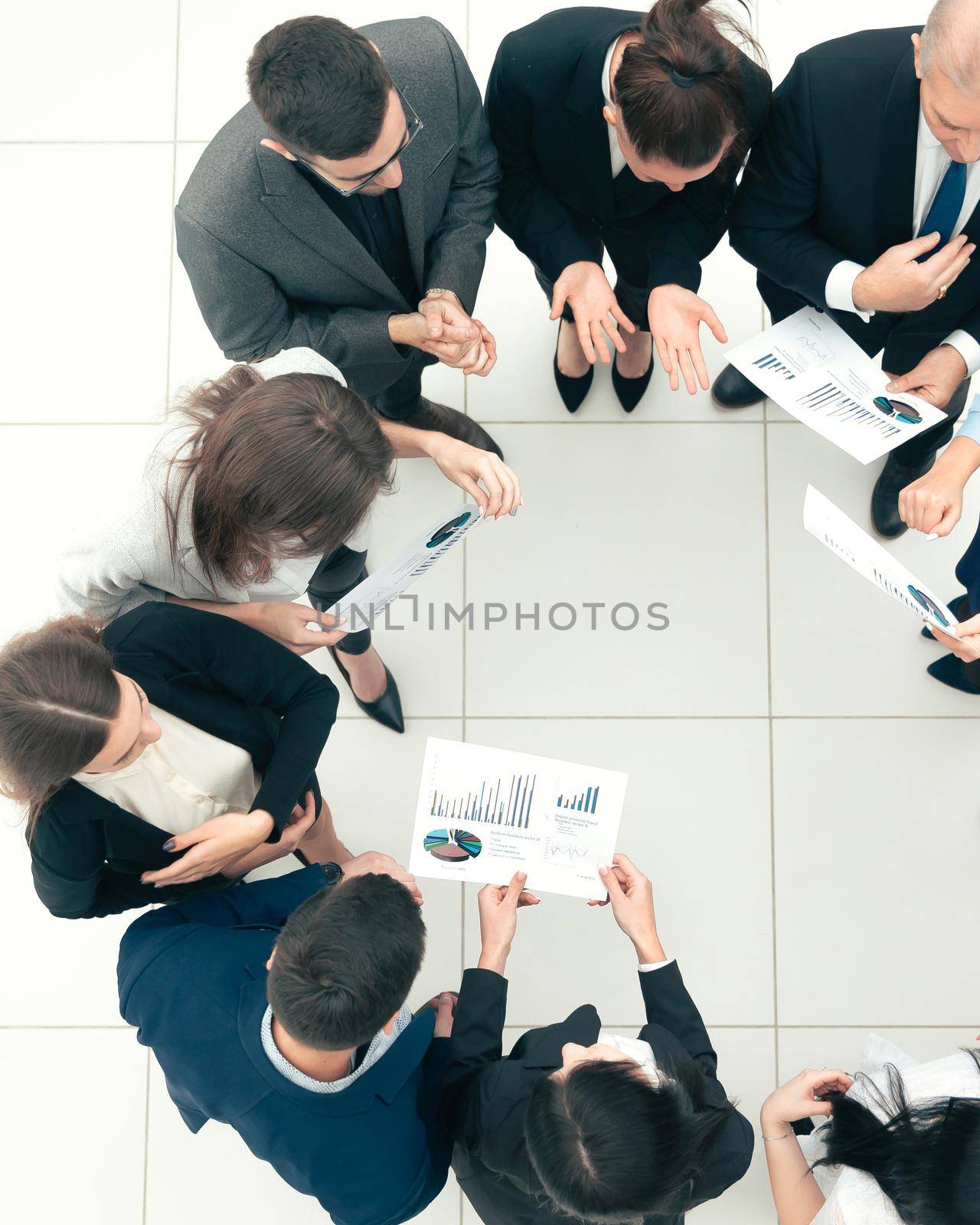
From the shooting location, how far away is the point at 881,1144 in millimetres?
1635

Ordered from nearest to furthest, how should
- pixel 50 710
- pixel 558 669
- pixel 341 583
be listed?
pixel 50 710, pixel 341 583, pixel 558 669

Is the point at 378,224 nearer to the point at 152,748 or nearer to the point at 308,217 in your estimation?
the point at 308,217

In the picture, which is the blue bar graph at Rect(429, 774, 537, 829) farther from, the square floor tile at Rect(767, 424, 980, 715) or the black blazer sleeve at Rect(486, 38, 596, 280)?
the black blazer sleeve at Rect(486, 38, 596, 280)

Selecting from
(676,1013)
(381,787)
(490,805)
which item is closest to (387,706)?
(381,787)

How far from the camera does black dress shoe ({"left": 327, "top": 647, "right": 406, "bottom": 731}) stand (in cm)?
256

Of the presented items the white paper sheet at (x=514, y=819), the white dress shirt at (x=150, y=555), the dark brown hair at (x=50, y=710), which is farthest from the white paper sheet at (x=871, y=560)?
the dark brown hair at (x=50, y=710)

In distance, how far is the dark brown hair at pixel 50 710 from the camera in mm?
1421

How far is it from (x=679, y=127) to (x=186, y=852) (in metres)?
1.49

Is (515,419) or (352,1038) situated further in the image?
(515,419)

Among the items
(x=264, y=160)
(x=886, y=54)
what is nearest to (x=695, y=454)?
(x=886, y=54)

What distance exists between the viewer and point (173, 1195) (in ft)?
7.97

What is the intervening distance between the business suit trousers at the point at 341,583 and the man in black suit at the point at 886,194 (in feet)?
3.43

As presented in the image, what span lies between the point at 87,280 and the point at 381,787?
1.64m

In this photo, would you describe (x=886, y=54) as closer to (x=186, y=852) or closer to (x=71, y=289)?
(x=186, y=852)
